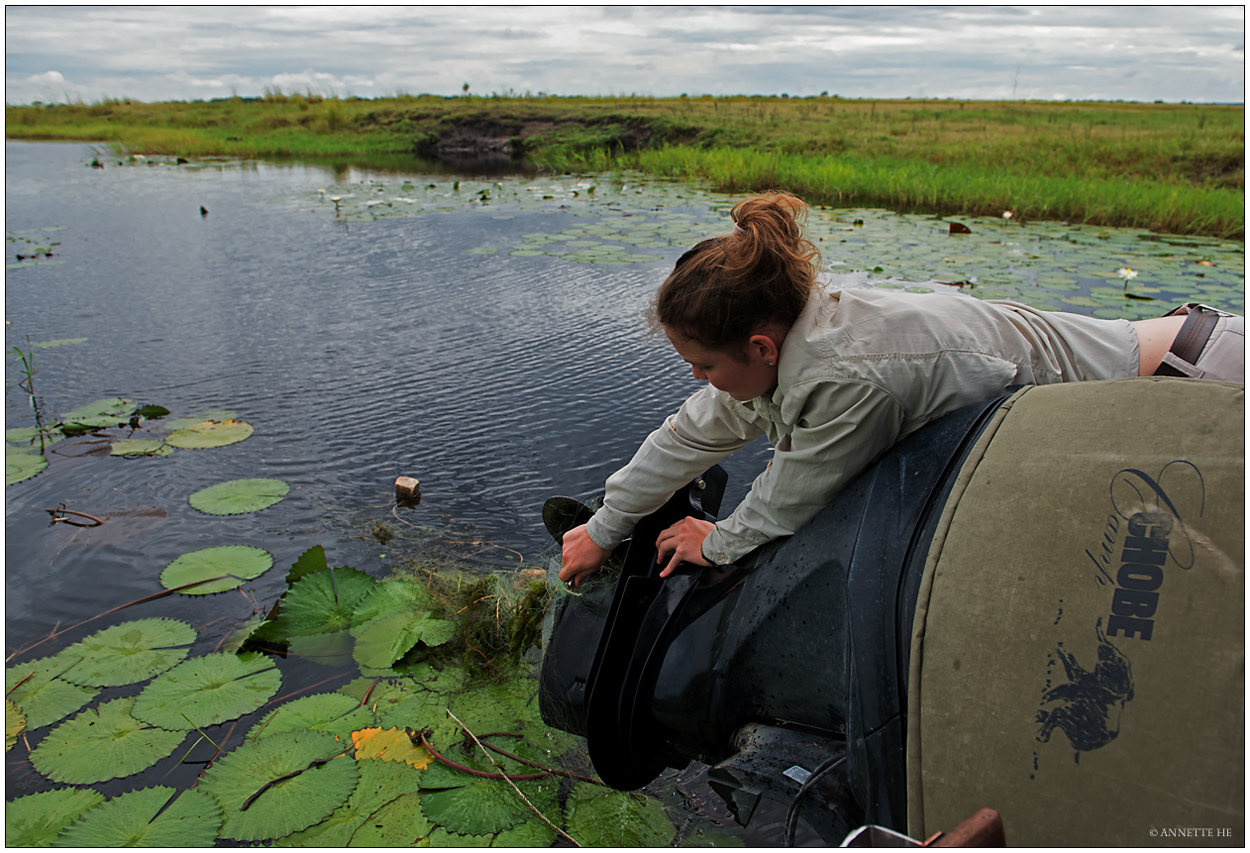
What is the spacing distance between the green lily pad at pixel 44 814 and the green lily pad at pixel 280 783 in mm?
234

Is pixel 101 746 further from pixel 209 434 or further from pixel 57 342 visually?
pixel 57 342

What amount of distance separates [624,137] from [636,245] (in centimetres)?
1273

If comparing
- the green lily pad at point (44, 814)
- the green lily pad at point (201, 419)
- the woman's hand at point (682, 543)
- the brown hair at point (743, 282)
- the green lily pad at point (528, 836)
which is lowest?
the green lily pad at point (528, 836)

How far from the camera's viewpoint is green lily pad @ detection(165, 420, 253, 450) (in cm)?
321

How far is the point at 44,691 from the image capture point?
187 cm

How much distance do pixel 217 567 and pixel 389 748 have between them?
3.58 feet

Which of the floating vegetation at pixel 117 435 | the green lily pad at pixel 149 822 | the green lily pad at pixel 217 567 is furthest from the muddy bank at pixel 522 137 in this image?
the green lily pad at pixel 149 822

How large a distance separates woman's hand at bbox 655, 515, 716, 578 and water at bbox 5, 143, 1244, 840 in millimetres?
581

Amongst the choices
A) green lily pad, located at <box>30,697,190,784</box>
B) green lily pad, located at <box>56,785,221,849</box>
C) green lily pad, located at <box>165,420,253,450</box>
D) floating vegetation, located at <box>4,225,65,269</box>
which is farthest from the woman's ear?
floating vegetation, located at <box>4,225,65,269</box>

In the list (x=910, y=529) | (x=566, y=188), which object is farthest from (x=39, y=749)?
(x=566, y=188)

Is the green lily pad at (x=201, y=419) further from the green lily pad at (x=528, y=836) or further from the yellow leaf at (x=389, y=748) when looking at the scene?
the green lily pad at (x=528, y=836)

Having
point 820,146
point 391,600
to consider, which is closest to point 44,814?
point 391,600

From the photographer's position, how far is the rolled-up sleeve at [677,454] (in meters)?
1.45

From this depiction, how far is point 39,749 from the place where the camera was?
1.68 meters
